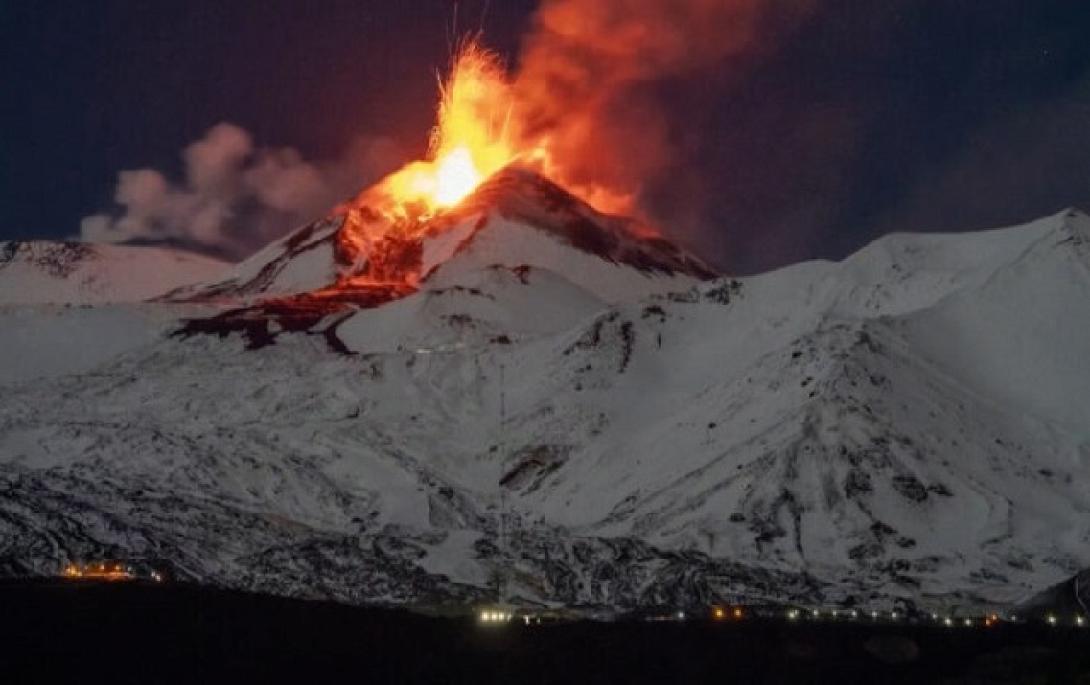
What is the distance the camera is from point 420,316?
16588cm

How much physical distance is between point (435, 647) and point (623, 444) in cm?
7399

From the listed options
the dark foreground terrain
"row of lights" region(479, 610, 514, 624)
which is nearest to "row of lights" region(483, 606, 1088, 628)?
"row of lights" region(479, 610, 514, 624)

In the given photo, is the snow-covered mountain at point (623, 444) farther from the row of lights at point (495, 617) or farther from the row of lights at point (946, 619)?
the row of lights at point (495, 617)

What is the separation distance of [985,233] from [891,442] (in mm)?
Answer: 47361

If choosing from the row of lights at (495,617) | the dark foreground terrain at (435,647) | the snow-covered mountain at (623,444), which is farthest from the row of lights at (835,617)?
the snow-covered mountain at (623,444)

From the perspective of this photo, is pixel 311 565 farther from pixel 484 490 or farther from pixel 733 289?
pixel 733 289

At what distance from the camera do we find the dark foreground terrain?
162 feet

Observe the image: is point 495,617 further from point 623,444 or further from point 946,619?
point 623,444

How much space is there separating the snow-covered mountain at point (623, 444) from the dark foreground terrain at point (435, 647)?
33.8 metres

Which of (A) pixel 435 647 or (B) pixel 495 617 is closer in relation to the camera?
(A) pixel 435 647

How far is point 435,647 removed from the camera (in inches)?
2087

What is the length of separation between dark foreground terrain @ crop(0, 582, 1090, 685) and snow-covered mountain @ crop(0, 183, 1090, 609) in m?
33.8

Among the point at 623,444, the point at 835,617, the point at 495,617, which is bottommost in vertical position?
the point at 495,617

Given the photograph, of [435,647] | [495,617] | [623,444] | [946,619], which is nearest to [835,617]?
[946,619]
